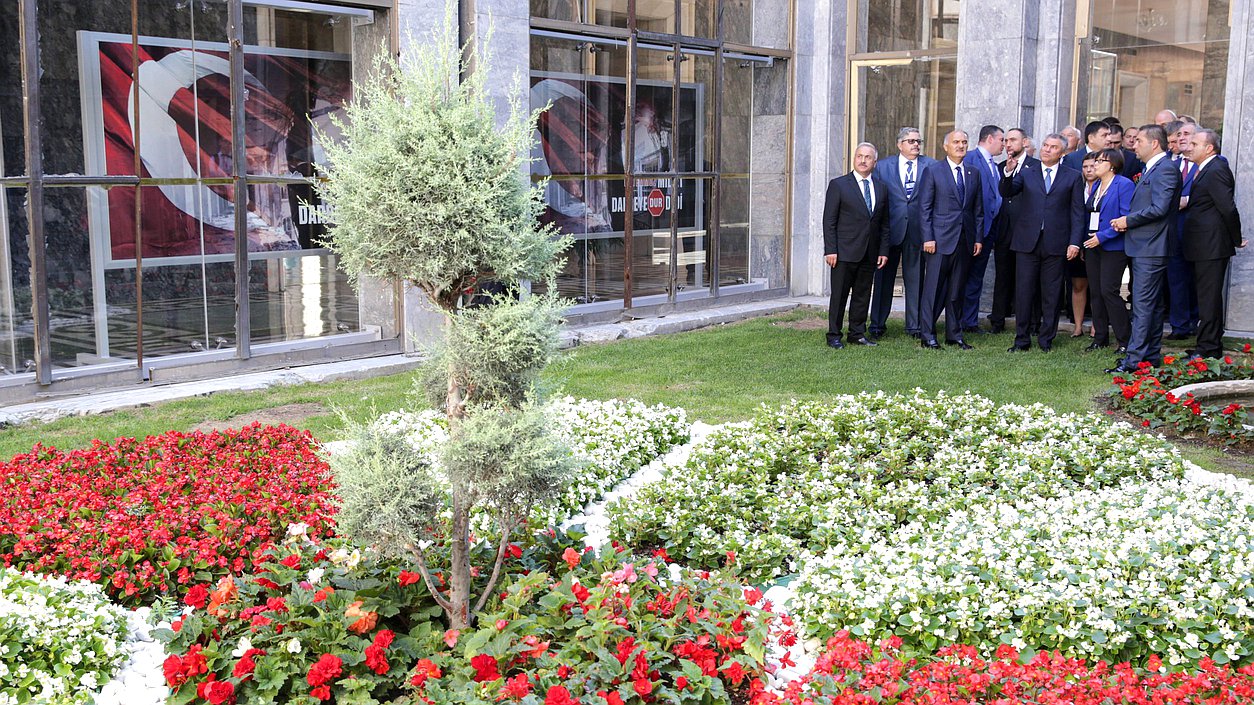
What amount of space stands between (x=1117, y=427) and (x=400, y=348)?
7171mm

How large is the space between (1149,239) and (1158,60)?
4.63 meters

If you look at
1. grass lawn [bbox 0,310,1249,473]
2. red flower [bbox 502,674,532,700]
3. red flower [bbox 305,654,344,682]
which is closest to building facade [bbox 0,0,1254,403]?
grass lawn [bbox 0,310,1249,473]

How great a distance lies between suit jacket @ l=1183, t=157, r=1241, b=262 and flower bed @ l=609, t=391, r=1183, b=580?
4475 millimetres

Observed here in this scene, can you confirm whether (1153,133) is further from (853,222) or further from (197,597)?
(197,597)

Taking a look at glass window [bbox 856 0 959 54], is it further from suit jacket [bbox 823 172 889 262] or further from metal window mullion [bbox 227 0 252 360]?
metal window mullion [bbox 227 0 252 360]

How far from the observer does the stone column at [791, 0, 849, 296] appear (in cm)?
1673

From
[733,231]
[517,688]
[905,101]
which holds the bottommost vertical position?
[517,688]

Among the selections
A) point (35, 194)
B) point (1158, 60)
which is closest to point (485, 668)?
point (35, 194)

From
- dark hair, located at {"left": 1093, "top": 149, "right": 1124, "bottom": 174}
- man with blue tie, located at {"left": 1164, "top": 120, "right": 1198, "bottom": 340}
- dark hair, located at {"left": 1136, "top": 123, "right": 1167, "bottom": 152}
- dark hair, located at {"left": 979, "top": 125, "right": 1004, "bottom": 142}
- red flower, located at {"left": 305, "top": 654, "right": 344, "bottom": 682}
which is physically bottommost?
red flower, located at {"left": 305, "top": 654, "right": 344, "bottom": 682}

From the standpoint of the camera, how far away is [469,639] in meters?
4.48

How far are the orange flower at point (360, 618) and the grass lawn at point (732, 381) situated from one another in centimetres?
417

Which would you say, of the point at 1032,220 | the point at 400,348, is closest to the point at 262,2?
the point at 400,348

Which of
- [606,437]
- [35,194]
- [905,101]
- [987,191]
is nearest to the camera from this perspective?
[606,437]

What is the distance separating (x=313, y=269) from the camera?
11.9 meters
